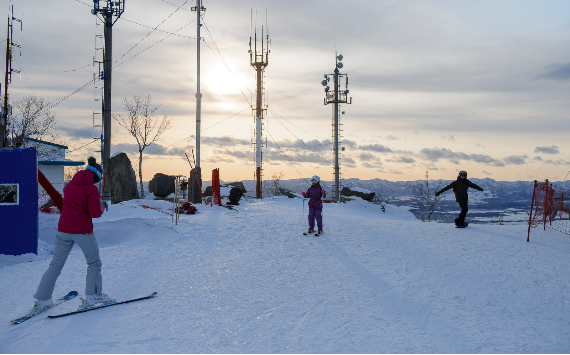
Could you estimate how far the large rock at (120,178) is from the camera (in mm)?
24922

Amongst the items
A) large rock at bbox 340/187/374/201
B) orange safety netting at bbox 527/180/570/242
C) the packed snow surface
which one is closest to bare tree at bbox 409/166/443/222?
large rock at bbox 340/187/374/201

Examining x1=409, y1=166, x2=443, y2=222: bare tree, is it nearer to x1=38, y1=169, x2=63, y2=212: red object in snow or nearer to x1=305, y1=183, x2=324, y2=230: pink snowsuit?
x1=305, y1=183, x2=324, y2=230: pink snowsuit

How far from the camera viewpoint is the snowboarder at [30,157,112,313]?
5.97 m

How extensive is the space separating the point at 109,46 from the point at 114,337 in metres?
21.9

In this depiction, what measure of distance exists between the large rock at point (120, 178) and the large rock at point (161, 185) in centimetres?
553

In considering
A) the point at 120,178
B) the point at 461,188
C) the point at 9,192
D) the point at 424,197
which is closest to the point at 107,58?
the point at 120,178

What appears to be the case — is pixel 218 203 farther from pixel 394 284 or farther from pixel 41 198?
pixel 394 284

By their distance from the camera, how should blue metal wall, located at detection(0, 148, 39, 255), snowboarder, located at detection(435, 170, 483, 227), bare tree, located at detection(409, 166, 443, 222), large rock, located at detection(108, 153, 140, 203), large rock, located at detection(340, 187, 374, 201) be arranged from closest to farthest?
blue metal wall, located at detection(0, 148, 39, 255) → snowboarder, located at detection(435, 170, 483, 227) → large rock, located at detection(108, 153, 140, 203) → large rock, located at detection(340, 187, 374, 201) → bare tree, located at detection(409, 166, 443, 222)

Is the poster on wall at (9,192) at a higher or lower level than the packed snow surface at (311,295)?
higher

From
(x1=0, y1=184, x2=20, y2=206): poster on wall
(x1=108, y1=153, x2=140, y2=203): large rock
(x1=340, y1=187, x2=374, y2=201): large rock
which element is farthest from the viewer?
(x1=340, y1=187, x2=374, y2=201): large rock

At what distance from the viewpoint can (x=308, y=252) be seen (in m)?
10.4

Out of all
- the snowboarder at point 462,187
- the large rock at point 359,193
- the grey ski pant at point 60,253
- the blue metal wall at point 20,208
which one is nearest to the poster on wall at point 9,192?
the blue metal wall at point 20,208

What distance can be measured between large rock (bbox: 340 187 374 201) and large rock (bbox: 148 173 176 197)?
1415cm

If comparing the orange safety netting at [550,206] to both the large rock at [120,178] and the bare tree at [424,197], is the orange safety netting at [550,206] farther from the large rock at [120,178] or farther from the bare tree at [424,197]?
the large rock at [120,178]
